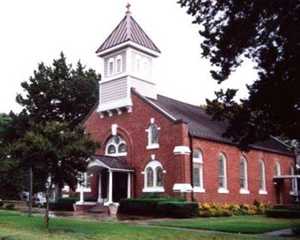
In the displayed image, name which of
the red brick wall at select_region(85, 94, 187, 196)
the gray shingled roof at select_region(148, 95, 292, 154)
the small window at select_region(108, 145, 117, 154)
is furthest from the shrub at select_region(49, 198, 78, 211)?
the gray shingled roof at select_region(148, 95, 292, 154)

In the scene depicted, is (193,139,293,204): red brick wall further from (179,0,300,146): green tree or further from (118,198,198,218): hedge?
(179,0,300,146): green tree

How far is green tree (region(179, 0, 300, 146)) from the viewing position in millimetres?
15859

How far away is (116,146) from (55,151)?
67.0 feet

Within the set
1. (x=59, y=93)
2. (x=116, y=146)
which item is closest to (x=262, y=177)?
(x=116, y=146)

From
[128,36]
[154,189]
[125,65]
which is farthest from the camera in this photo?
[128,36]

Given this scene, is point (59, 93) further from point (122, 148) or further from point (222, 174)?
point (222, 174)

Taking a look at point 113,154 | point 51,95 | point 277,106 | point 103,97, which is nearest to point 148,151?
point 113,154

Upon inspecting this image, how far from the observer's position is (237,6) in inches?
664

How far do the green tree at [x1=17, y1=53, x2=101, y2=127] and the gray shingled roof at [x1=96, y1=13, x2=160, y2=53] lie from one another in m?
16.5

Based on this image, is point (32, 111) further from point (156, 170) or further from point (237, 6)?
point (237, 6)

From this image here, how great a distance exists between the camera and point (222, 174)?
129ft

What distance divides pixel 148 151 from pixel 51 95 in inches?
939

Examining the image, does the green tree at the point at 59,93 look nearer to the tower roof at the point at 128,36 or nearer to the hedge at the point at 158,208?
the tower roof at the point at 128,36

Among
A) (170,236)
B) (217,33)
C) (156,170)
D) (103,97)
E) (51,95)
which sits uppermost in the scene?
(51,95)
